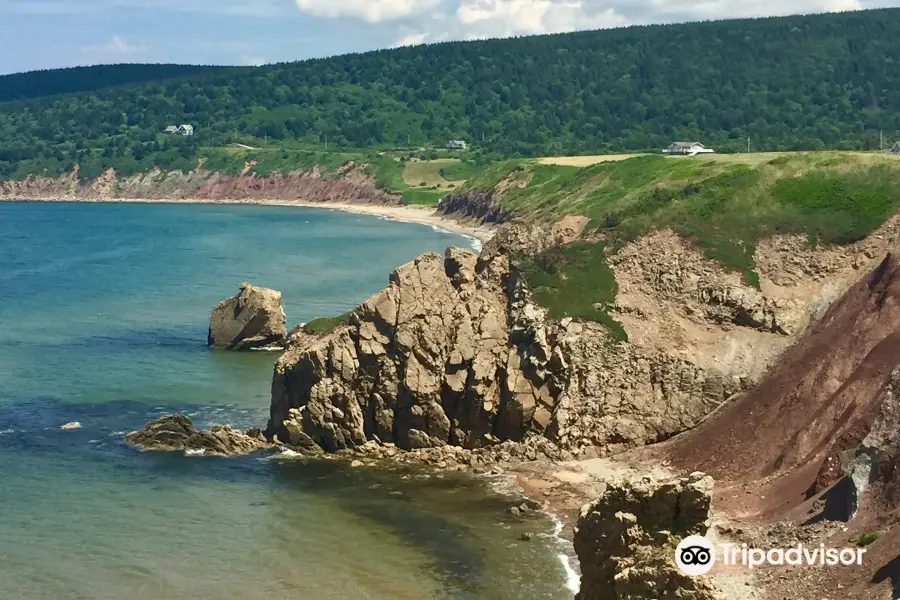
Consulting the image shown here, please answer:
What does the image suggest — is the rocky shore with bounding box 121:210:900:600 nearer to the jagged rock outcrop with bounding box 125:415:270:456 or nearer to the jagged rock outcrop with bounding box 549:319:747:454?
the jagged rock outcrop with bounding box 549:319:747:454

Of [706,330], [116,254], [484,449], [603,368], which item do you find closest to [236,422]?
[484,449]

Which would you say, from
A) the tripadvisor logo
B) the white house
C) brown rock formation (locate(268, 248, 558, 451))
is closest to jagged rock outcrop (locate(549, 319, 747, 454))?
brown rock formation (locate(268, 248, 558, 451))

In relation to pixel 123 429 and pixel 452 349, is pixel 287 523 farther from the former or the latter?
pixel 123 429

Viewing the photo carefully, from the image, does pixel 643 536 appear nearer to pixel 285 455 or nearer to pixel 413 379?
pixel 413 379

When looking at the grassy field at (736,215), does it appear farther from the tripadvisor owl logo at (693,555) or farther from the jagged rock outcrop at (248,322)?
the tripadvisor owl logo at (693,555)

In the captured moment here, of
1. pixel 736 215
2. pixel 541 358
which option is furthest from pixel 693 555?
pixel 736 215

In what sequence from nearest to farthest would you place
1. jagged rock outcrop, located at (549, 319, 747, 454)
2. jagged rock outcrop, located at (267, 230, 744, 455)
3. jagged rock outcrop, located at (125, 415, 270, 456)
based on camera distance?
jagged rock outcrop, located at (549, 319, 747, 454)
jagged rock outcrop, located at (267, 230, 744, 455)
jagged rock outcrop, located at (125, 415, 270, 456)

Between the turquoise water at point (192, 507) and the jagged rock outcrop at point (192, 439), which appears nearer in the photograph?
the turquoise water at point (192, 507)

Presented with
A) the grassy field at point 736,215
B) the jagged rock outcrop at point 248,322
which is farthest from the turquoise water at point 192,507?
the grassy field at point 736,215
